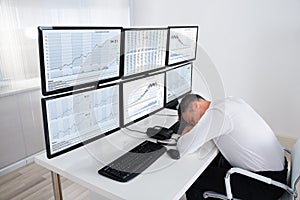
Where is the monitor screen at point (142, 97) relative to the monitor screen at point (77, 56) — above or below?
below

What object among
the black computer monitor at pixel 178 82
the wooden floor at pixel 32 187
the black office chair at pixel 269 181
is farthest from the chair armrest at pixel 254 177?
the wooden floor at pixel 32 187

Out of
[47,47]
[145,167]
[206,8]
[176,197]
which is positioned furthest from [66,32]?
[206,8]

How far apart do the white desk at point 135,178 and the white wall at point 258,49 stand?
184 cm

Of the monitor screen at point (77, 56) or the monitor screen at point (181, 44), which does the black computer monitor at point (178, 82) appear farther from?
the monitor screen at point (77, 56)

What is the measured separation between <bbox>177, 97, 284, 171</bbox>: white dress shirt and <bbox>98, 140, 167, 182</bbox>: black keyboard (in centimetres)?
15

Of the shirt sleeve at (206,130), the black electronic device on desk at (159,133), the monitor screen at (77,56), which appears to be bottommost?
the black electronic device on desk at (159,133)

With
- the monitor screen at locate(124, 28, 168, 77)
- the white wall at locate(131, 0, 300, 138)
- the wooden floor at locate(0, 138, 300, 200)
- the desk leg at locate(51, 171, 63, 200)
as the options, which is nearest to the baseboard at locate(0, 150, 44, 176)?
the wooden floor at locate(0, 138, 300, 200)

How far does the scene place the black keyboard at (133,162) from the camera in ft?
3.87

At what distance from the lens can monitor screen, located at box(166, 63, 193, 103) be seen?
192 cm

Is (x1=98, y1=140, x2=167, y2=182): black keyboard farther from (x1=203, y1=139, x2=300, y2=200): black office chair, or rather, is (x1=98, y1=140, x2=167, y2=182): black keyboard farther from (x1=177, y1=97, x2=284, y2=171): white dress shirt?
(x1=203, y1=139, x2=300, y2=200): black office chair

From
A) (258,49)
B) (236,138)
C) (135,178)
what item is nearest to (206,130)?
(236,138)

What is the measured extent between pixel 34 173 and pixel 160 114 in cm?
146

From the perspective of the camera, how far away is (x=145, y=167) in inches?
49.2

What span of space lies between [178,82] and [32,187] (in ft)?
5.20
